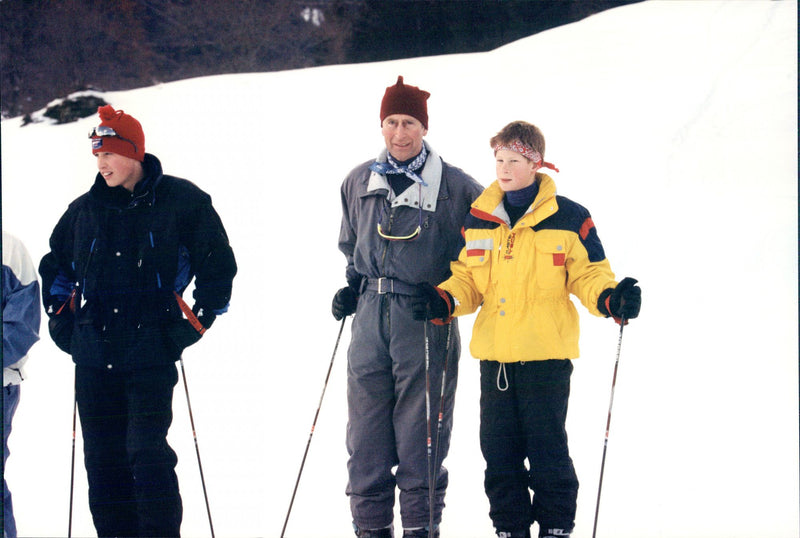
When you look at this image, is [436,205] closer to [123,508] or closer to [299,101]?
[299,101]

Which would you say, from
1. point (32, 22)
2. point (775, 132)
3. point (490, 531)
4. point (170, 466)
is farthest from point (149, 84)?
point (775, 132)

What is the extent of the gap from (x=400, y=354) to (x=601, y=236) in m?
1.16

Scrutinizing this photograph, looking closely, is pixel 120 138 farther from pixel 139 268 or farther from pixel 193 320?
pixel 193 320

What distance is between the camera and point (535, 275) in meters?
2.96

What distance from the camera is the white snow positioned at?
11.5ft

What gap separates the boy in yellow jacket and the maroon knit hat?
35cm

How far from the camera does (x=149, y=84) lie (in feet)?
12.9

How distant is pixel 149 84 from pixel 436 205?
61.6 inches

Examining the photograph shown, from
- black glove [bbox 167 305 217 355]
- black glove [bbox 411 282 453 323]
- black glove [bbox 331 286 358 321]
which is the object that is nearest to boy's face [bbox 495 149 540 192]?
black glove [bbox 411 282 453 323]

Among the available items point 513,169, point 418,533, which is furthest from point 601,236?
point 418,533

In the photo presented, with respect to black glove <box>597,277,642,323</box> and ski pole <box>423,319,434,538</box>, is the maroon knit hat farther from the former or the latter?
black glove <box>597,277,642,323</box>

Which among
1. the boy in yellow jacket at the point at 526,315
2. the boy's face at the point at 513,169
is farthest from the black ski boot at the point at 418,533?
the boy's face at the point at 513,169

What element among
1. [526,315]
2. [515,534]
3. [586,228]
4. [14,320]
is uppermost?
[586,228]

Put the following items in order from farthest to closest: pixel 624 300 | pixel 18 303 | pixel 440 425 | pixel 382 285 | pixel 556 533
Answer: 1. pixel 18 303
2. pixel 382 285
3. pixel 440 425
4. pixel 556 533
5. pixel 624 300
